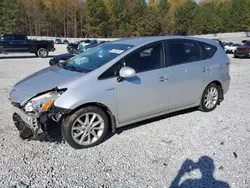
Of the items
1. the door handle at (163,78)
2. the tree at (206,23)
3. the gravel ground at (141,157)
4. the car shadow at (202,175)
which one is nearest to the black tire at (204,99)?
the gravel ground at (141,157)

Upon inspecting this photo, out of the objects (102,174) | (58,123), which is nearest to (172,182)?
(102,174)

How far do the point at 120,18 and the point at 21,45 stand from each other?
200 ft

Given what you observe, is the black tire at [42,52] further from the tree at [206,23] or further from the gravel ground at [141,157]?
the tree at [206,23]

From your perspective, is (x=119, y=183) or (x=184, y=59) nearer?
(x=119, y=183)

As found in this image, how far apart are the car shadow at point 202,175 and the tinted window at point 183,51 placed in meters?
1.88

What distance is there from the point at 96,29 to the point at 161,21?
70.4ft

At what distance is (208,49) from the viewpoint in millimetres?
4996

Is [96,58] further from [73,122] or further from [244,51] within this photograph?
[244,51]

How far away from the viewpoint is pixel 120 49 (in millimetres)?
4016

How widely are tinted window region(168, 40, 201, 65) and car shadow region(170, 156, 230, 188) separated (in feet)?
6.16

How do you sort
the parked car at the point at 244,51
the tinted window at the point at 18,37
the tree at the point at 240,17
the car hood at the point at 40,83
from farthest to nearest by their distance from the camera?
the tree at the point at 240,17 → the parked car at the point at 244,51 → the tinted window at the point at 18,37 → the car hood at the point at 40,83

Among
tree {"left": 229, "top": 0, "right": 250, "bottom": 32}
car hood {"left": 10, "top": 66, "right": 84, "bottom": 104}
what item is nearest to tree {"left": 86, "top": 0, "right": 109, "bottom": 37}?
tree {"left": 229, "top": 0, "right": 250, "bottom": 32}

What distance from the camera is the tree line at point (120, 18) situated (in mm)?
70000

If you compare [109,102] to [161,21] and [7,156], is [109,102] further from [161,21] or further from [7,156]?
[161,21]
